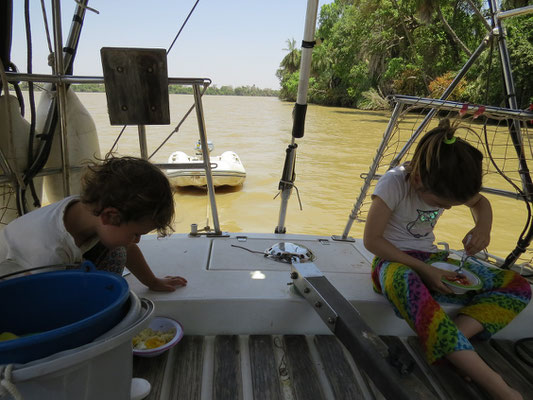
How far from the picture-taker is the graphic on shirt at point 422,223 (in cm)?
163

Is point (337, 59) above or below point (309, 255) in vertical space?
above

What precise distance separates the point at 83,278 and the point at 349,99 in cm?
3126

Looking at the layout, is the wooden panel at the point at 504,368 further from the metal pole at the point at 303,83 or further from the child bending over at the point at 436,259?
the metal pole at the point at 303,83

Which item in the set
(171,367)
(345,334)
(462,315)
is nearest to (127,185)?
(171,367)

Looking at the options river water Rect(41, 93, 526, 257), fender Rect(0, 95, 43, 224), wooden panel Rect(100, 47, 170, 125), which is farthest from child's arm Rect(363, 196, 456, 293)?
river water Rect(41, 93, 526, 257)

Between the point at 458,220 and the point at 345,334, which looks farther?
the point at 458,220

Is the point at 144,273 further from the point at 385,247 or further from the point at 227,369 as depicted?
the point at 385,247

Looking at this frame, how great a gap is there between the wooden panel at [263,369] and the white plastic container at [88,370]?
52cm

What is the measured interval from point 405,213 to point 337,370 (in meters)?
0.74

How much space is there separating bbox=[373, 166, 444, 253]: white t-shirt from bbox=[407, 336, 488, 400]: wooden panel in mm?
508

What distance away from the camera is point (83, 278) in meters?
0.94

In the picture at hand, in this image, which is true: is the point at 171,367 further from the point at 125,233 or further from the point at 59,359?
the point at 59,359

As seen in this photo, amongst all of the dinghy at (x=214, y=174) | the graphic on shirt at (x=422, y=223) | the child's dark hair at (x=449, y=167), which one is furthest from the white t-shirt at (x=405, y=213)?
the dinghy at (x=214, y=174)

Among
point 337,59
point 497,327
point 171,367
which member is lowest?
point 171,367
